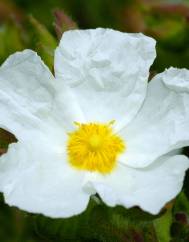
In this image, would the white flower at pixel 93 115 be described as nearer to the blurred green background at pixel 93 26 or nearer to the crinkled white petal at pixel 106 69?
the crinkled white petal at pixel 106 69

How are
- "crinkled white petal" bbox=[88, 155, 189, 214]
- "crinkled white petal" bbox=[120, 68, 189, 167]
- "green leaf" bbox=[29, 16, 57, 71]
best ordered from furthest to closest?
"green leaf" bbox=[29, 16, 57, 71], "crinkled white petal" bbox=[120, 68, 189, 167], "crinkled white petal" bbox=[88, 155, 189, 214]

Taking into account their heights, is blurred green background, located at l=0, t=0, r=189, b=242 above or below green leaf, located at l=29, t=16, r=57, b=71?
below

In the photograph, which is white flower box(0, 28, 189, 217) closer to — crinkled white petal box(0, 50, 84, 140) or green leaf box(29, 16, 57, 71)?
crinkled white petal box(0, 50, 84, 140)

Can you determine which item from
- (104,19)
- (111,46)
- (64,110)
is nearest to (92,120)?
(64,110)

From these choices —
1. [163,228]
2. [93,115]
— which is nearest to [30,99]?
[93,115]

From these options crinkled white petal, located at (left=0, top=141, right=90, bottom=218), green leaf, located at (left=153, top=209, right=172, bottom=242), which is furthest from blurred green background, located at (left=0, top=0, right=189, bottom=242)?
crinkled white petal, located at (left=0, top=141, right=90, bottom=218)

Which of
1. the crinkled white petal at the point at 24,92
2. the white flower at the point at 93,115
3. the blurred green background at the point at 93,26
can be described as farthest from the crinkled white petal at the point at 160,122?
the crinkled white petal at the point at 24,92

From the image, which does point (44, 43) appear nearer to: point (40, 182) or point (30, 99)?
point (30, 99)
